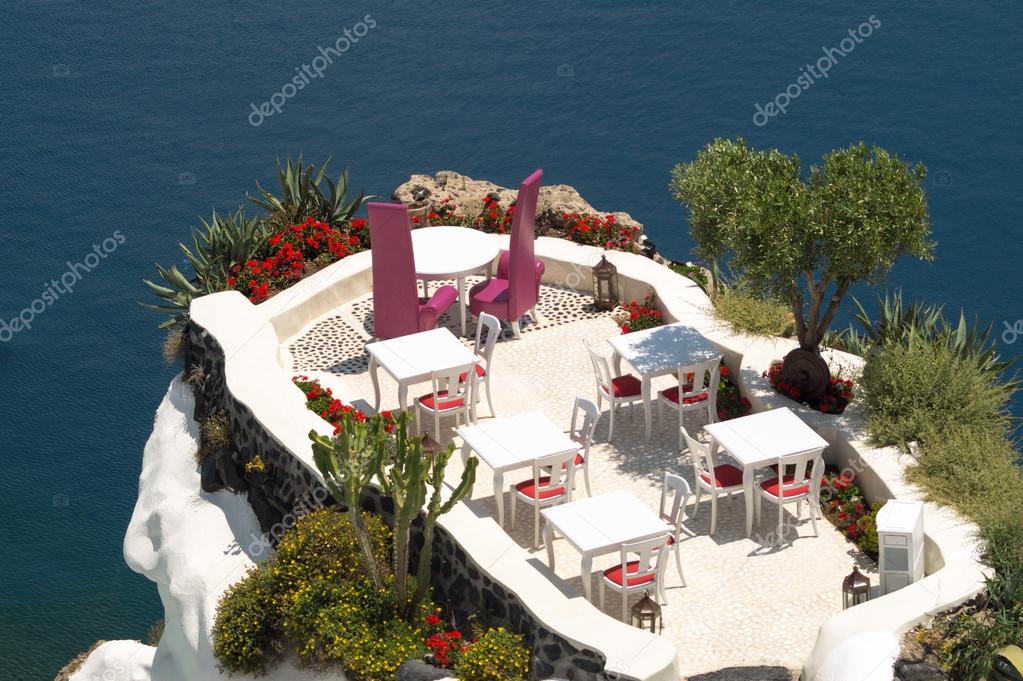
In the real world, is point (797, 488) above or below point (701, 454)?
below

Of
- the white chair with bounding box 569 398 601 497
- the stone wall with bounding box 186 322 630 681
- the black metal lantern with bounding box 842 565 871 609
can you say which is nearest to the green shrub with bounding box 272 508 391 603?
the stone wall with bounding box 186 322 630 681

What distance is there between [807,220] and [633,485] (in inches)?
170

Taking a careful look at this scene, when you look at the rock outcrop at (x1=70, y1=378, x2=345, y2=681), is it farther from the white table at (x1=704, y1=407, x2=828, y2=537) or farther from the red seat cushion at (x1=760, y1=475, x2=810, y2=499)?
the red seat cushion at (x1=760, y1=475, x2=810, y2=499)

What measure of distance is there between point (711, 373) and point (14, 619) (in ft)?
62.7

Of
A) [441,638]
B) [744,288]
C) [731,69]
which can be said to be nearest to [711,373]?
[744,288]

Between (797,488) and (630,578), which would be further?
(797,488)

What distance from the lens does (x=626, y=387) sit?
21734 mm

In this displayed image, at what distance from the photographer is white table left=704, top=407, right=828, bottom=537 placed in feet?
62.5

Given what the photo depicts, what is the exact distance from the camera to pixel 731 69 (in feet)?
161

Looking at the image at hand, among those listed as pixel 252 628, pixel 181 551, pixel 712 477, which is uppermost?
pixel 712 477

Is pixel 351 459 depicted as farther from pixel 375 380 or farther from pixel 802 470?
pixel 802 470

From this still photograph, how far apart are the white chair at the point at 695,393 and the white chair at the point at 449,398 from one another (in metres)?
2.81

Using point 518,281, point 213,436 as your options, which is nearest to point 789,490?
point 518,281

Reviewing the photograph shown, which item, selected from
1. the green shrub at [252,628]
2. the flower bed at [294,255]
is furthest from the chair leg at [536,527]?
the flower bed at [294,255]
